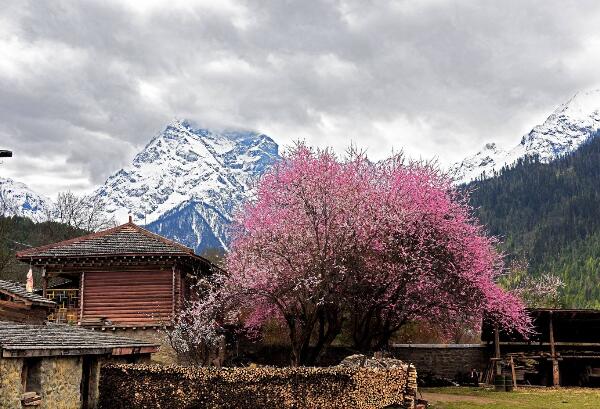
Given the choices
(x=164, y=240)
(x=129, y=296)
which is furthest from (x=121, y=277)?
(x=164, y=240)

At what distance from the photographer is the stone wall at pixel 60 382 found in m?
19.5

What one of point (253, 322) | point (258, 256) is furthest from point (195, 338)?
point (258, 256)

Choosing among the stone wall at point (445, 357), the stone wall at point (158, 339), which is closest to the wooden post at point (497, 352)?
the stone wall at point (445, 357)

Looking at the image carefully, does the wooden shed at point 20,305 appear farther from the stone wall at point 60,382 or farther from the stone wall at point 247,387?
the stone wall at point 60,382

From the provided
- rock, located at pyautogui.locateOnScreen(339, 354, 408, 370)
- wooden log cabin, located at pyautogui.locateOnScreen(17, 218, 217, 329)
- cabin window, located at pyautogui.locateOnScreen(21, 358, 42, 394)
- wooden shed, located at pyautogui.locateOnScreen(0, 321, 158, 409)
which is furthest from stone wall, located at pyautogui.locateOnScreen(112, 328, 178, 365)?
cabin window, located at pyautogui.locateOnScreen(21, 358, 42, 394)

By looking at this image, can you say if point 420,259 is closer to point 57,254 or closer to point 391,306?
point 391,306

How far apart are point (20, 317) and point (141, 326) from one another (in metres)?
6.33

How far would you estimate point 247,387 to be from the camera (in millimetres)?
21219

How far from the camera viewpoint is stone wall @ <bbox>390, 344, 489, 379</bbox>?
4038cm

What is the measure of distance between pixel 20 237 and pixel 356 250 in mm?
78859

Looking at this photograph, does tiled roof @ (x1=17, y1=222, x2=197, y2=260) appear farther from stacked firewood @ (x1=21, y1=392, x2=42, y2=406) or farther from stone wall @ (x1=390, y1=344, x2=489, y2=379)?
stacked firewood @ (x1=21, y1=392, x2=42, y2=406)

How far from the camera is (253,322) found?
3219 cm

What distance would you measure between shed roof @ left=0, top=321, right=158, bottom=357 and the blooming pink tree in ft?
17.0

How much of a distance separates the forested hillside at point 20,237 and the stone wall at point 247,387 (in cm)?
3097
